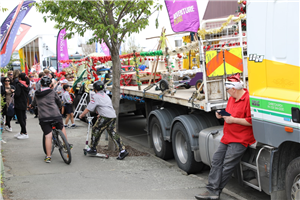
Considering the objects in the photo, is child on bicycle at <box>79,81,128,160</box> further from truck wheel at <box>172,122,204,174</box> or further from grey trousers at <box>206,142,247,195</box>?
grey trousers at <box>206,142,247,195</box>

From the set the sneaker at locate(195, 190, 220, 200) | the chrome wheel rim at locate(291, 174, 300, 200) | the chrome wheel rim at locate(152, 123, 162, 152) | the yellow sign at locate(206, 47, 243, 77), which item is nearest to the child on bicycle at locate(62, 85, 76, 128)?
the chrome wheel rim at locate(152, 123, 162, 152)

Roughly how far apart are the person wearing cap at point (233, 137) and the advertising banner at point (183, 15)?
1975 mm

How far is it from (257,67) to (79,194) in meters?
3.14

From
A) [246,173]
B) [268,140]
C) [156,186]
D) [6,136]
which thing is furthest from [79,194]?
[6,136]

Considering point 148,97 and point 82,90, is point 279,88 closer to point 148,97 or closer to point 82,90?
point 148,97

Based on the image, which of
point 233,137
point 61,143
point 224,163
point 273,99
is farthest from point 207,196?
point 61,143

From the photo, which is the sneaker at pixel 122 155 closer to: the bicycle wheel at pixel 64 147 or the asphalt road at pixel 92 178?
the asphalt road at pixel 92 178

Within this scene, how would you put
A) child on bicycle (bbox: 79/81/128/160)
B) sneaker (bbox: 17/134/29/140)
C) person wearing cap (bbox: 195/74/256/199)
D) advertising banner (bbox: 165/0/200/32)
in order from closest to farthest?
1. person wearing cap (bbox: 195/74/256/199)
2. advertising banner (bbox: 165/0/200/32)
3. child on bicycle (bbox: 79/81/128/160)
4. sneaker (bbox: 17/134/29/140)

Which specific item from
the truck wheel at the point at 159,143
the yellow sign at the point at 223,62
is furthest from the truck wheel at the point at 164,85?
the yellow sign at the point at 223,62

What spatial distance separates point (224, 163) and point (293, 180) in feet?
3.19

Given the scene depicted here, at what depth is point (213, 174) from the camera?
15.5ft

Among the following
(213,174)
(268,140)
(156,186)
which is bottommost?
(156,186)

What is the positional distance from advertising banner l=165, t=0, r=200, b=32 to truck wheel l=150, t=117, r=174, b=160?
2173 millimetres

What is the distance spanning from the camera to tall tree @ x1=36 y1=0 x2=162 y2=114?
23.3 ft
